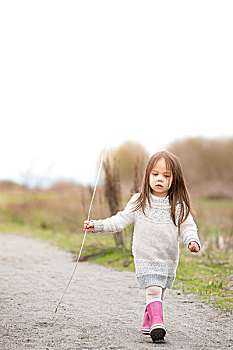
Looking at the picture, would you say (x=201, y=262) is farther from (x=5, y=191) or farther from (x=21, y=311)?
(x=5, y=191)

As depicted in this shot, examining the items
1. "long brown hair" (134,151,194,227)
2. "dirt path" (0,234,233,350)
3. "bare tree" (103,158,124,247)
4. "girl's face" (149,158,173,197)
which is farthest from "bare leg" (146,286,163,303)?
"bare tree" (103,158,124,247)

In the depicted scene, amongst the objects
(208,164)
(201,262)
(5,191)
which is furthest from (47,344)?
(208,164)

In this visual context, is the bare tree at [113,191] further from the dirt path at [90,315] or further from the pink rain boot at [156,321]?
the pink rain boot at [156,321]

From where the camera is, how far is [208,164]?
83.7ft

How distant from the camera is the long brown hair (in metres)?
3.59

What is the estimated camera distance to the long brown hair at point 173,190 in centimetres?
359

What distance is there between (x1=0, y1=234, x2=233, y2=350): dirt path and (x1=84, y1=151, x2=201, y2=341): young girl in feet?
1.02

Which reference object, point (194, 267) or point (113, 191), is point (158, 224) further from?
point (113, 191)

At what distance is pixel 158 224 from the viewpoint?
140 inches

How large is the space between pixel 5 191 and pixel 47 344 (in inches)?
588

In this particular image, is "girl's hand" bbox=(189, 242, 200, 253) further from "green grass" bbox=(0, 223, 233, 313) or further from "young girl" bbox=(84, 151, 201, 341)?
"green grass" bbox=(0, 223, 233, 313)

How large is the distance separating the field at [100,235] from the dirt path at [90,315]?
1.71ft

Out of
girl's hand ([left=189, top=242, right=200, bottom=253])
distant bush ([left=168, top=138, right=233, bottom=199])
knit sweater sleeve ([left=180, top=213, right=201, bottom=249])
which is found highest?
distant bush ([left=168, top=138, right=233, bottom=199])

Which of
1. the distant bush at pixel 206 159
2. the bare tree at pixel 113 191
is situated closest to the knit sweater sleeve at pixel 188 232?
the bare tree at pixel 113 191
